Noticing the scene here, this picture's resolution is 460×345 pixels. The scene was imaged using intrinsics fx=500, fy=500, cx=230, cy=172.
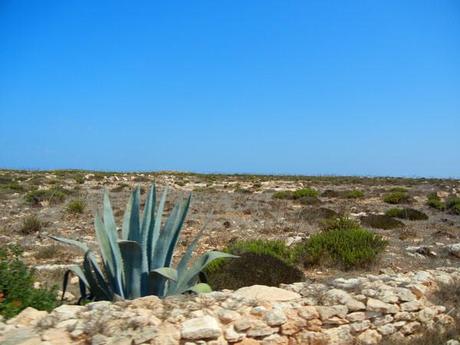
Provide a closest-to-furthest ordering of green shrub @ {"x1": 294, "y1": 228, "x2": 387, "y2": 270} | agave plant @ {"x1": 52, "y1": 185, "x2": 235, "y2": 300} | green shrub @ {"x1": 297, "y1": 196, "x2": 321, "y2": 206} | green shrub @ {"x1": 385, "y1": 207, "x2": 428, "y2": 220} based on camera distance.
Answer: agave plant @ {"x1": 52, "y1": 185, "x2": 235, "y2": 300} < green shrub @ {"x1": 294, "y1": 228, "x2": 387, "y2": 270} < green shrub @ {"x1": 385, "y1": 207, "x2": 428, "y2": 220} < green shrub @ {"x1": 297, "y1": 196, "x2": 321, "y2": 206}

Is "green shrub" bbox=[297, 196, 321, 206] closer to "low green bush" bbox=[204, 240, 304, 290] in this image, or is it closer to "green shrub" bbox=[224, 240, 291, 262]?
"green shrub" bbox=[224, 240, 291, 262]

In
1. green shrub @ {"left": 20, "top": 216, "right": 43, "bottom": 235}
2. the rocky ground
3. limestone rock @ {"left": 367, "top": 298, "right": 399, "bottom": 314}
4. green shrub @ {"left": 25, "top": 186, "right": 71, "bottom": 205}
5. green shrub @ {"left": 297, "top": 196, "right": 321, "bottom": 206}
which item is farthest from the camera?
green shrub @ {"left": 297, "top": 196, "right": 321, "bottom": 206}

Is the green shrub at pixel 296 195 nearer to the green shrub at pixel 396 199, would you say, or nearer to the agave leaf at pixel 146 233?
the green shrub at pixel 396 199

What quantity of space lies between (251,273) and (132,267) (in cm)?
231

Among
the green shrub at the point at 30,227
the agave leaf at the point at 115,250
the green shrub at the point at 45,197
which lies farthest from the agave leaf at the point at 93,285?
the green shrub at the point at 45,197

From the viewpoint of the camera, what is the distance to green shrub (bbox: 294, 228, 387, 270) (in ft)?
29.0

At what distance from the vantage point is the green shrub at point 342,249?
884 cm

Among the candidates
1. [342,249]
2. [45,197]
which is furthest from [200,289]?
[45,197]

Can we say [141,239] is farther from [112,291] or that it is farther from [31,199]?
[31,199]

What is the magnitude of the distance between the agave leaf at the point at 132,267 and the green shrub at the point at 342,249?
436 centimetres

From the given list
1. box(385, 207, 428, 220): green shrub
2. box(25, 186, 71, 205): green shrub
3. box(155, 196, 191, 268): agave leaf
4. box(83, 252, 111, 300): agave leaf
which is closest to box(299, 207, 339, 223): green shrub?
box(385, 207, 428, 220): green shrub

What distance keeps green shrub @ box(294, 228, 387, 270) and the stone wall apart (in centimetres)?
250

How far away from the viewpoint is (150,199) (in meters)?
5.80

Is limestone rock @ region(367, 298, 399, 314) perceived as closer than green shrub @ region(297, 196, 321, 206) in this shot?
Yes
